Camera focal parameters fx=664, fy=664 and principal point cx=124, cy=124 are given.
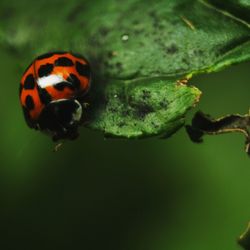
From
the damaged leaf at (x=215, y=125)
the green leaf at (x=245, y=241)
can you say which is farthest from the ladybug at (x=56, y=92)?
the green leaf at (x=245, y=241)

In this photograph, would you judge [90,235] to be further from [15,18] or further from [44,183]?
[15,18]

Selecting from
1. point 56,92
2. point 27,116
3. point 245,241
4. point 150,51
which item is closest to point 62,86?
point 56,92

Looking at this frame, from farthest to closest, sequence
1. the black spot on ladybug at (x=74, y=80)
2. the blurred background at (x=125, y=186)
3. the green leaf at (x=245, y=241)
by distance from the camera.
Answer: the blurred background at (x=125, y=186) → the black spot on ladybug at (x=74, y=80) → the green leaf at (x=245, y=241)

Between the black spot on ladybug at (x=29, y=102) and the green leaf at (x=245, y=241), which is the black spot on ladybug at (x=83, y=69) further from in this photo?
the green leaf at (x=245, y=241)

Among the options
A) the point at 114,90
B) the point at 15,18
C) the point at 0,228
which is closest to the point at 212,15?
the point at 114,90

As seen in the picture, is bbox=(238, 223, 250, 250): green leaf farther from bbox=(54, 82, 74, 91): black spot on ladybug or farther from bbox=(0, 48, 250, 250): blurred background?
bbox=(0, 48, 250, 250): blurred background

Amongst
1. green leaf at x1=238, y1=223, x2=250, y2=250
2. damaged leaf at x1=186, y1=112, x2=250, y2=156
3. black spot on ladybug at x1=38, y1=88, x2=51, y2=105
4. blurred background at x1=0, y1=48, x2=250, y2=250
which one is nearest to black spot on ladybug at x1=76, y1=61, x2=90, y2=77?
black spot on ladybug at x1=38, y1=88, x2=51, y2=105

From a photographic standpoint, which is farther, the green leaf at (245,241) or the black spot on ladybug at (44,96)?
the black spot on ladybug at (44,96)

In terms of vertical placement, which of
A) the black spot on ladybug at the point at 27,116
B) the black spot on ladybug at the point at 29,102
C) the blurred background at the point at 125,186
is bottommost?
the blurred background at the point at 125,186
